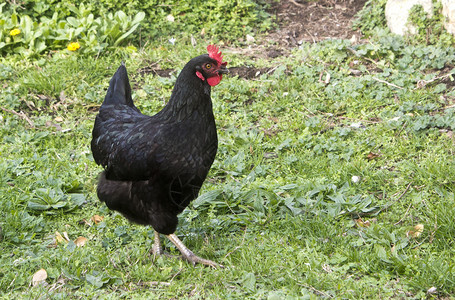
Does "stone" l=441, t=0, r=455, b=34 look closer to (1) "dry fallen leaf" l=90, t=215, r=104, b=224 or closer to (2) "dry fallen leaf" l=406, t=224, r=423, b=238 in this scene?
(2) "dry fallen leaf" l=406, t=224, r=423, b=238

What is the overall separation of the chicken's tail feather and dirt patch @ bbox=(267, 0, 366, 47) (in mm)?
3410

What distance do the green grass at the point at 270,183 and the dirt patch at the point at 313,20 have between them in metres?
0.52

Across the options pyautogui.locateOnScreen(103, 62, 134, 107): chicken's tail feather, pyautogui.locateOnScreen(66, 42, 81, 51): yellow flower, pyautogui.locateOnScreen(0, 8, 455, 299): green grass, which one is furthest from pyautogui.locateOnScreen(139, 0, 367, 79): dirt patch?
pyautogui.locateOnScreen(103, 62, 134, 107): chicken's tail feather

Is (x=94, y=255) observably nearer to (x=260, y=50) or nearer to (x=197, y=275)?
(x=197, y=275)

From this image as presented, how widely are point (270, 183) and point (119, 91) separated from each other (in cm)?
156

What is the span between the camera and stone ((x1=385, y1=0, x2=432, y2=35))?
22.4 ft

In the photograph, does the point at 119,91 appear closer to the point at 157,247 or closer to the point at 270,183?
the point at 157,247

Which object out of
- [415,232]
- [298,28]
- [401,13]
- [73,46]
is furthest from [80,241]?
[401,13]

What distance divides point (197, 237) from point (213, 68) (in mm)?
1393

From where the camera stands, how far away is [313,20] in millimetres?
8008

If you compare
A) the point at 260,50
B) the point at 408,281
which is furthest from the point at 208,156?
the point at 260,50

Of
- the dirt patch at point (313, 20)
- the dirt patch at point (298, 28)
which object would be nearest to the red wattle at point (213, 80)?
the dirt patch at point (298, 28)

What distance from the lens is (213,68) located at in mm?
3672

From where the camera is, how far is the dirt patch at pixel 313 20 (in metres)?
7.59
